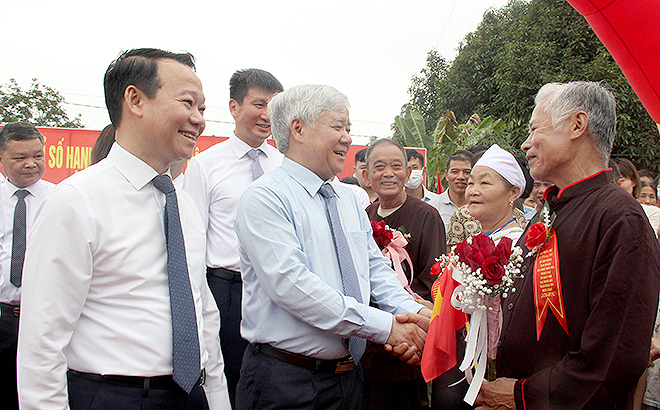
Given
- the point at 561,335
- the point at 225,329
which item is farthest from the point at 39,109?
the point at 561,335

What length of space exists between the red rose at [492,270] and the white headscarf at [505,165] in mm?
1303

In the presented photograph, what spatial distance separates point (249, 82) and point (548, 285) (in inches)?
103

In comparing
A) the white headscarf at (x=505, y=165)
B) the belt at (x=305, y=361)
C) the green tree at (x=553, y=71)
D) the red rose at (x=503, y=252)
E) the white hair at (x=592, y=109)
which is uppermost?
the green tree at (x=553, y=71)

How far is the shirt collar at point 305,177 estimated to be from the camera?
2412 mm

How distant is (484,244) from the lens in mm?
2158

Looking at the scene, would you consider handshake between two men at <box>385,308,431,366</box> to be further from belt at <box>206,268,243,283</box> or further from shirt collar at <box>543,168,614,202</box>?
belt at <box>206,268,243,283</box>

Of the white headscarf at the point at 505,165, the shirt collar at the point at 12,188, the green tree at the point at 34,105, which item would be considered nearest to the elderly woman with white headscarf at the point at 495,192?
the white headscarf at the point at 505,165

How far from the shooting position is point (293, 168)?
246 cm

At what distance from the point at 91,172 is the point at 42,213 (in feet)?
0.78

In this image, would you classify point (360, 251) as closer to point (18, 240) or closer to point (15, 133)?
point (18, 240)

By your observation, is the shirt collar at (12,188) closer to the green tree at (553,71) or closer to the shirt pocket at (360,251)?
the shirt pocket at (360,251)

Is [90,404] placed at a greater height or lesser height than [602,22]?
lesser

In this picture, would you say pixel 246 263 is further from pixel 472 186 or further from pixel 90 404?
pixel 472 186

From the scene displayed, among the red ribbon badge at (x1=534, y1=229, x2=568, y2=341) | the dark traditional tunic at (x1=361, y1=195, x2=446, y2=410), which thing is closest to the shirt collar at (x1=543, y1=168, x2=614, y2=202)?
the red ribbon badge at (x1=534, y1=229, x2=568, y2=341)
